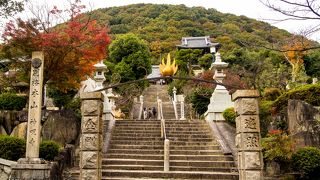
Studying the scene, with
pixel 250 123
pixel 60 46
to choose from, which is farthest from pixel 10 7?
pixel 250 123

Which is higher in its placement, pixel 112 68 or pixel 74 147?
pixel 112 68

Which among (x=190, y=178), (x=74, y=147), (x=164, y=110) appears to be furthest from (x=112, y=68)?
(x=190, y=178)

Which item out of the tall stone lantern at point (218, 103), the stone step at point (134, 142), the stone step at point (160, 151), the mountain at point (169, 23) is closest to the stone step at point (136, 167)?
the stone step at point (160, 151)

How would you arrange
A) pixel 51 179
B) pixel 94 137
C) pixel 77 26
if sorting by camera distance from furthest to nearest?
pixel 77 26 → pixel 51 179 → pixel 94 137

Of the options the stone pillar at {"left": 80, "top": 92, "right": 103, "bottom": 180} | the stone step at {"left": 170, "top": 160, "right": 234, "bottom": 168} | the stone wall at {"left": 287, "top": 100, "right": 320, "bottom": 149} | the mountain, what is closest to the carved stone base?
the stone pillar at {"left": 80, "top": 92, "right": 103, "bottom": 180}

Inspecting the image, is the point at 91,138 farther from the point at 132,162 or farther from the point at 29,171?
the point at 132,162

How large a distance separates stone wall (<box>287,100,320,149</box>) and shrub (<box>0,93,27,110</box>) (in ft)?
37.3

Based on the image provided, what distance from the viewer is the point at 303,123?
11.6 metres

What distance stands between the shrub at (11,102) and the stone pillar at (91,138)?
8.40 metres

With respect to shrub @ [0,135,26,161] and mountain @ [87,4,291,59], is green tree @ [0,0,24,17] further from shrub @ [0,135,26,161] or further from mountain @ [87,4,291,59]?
mountain @ [87,4,291,59]

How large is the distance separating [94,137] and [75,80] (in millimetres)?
6183

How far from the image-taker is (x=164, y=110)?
25.5m

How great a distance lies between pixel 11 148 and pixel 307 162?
856 centimetres

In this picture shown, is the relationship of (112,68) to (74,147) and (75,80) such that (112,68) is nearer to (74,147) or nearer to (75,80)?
(75,80)
